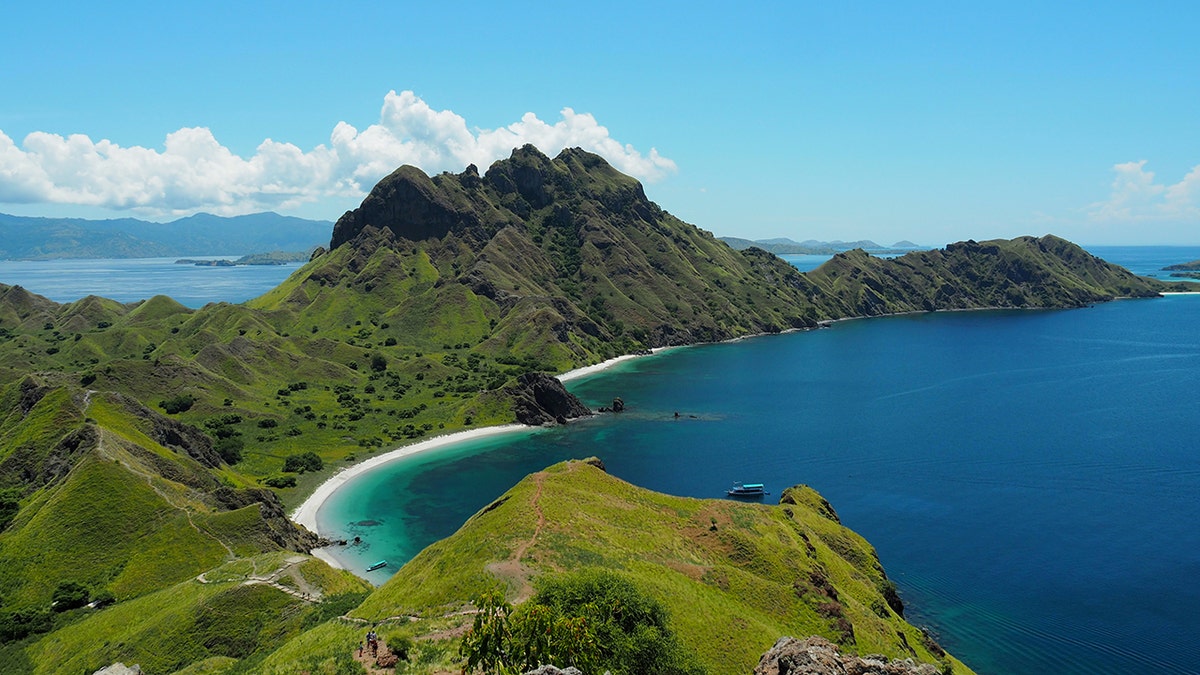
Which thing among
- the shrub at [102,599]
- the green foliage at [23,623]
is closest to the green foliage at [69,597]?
the shrub at [102,599]

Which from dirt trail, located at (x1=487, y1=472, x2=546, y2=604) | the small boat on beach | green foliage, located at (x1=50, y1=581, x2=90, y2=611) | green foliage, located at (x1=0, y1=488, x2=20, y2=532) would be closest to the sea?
the small boat on beach

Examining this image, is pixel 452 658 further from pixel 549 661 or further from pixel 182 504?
pixel 182 504

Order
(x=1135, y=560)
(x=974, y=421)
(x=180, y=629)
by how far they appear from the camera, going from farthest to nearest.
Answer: (x=974, y=421) → (x=1135, y=560) → (x=180, y=629)

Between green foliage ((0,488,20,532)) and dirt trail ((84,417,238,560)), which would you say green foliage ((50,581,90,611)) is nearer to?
dirt trail ((84,417,238,560))

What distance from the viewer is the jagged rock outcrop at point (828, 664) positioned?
3947cm

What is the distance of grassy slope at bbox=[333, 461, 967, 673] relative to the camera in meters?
64.0

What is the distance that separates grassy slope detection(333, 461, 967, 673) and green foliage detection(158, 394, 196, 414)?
119 meters

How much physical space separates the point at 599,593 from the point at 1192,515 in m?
120

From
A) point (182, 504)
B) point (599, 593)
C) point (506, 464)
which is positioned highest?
point (599, 593)

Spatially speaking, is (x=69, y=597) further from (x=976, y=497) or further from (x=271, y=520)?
(x=976, y=497)

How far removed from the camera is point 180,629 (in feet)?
225

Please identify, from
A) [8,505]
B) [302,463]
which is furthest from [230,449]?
[8,505]

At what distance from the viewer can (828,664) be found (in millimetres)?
39844

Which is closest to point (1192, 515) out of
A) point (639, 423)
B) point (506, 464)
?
point (639, 423)
